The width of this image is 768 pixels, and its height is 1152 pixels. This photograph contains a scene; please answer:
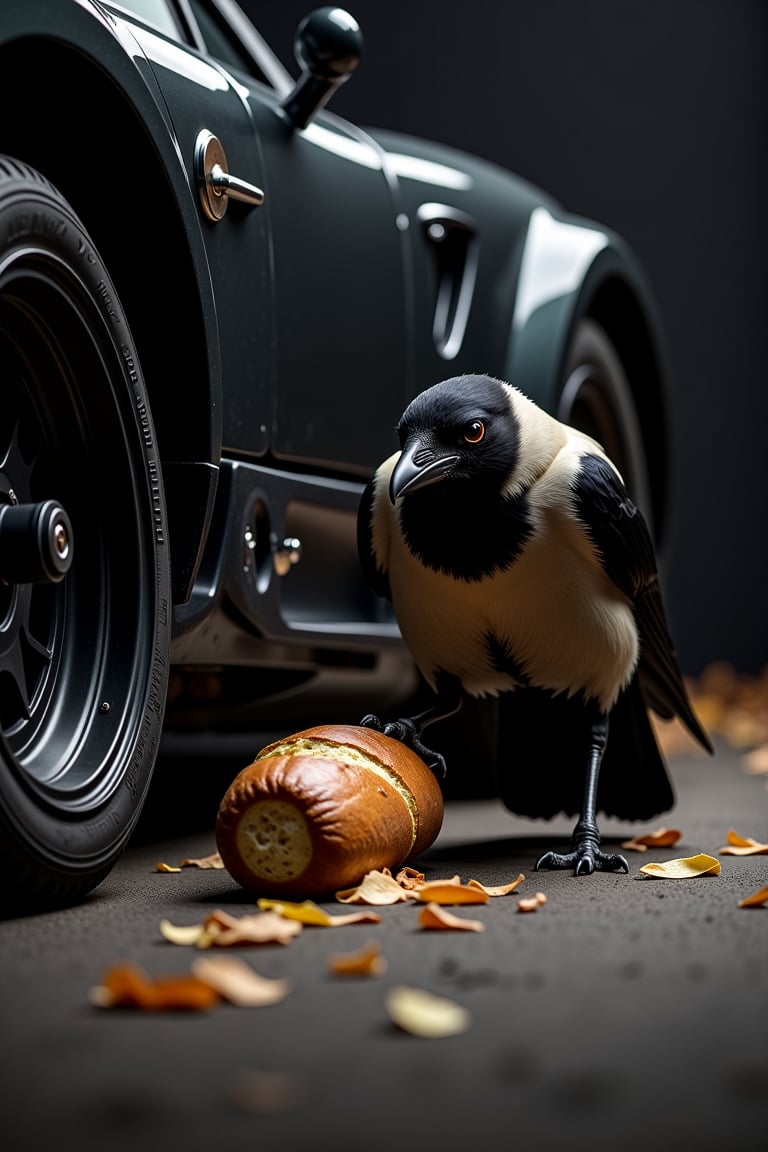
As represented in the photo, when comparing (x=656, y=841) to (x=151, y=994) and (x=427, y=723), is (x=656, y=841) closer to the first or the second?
(x=427, y=723)

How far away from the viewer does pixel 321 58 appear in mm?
2600

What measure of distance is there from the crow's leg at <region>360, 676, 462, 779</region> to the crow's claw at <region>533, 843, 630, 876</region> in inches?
9.9

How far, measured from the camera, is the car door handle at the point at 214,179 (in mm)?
2248

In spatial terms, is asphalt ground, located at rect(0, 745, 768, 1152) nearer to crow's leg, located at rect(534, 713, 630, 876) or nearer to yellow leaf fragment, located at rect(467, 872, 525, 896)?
yellow leaf fragment, located at rect(467, 872, 525, 896)

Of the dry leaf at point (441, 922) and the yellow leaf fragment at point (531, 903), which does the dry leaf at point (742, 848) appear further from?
the dry leaf at point (441, 922)

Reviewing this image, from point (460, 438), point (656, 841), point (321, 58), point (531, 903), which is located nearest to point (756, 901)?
point (531, 903)

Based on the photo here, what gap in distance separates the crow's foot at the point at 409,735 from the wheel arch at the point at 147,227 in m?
0.44

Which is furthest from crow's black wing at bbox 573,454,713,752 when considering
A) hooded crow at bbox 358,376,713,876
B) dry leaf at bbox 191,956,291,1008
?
dry leaf at bbox 191,956,291,1008

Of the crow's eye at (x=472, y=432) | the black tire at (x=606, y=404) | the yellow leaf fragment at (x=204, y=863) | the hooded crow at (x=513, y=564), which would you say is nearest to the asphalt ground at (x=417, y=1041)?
the yellow leaf fragment at (x=204, y=863)

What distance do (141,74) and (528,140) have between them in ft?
17.8

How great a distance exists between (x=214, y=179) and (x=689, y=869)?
1.34m

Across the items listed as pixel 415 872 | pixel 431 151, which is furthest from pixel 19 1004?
pixel 431 151

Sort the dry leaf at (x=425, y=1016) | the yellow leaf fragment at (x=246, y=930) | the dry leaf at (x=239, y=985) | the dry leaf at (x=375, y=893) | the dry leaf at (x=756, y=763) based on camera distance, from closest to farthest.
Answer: the dry leaf at (x=425, y=1016), the dry leaf at (x=239, y=985), the yellow leaf fragment at (x=246, y=930), the dry leaf at (x=375, y=893), the dry leaf at (x=756, y=763)

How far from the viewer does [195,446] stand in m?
2.29
